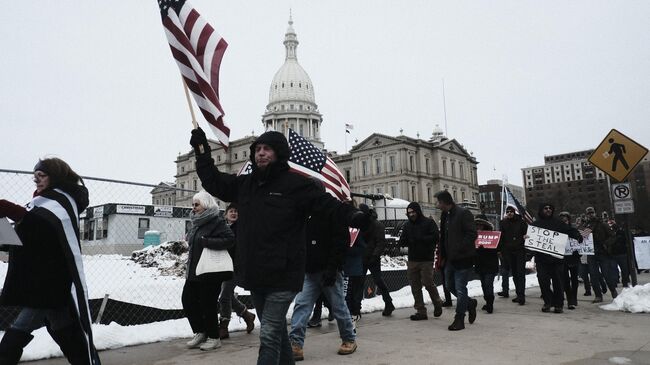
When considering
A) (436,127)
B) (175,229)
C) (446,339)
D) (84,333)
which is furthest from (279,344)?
(436,127)

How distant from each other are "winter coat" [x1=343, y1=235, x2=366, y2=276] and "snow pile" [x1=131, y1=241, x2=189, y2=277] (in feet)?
24.6

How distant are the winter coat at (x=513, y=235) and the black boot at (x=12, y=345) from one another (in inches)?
343

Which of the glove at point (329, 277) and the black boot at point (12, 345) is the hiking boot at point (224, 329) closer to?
the glove at point (329, 277)

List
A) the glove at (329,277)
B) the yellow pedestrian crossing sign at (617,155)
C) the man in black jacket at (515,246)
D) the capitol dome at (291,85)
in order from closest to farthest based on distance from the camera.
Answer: the glove at (329,277) → the yellow pedestrian crossing sign at (617,155) → the man in black jacket at (515,246) → the capitol dome at (291,85)

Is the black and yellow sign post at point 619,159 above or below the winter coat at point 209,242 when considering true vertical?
above

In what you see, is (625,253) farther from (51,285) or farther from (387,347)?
(51,285)

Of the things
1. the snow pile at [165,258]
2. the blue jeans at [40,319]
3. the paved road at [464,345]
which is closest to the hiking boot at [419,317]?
the paved road at [464,345]

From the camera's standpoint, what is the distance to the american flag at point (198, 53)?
4.60 meters

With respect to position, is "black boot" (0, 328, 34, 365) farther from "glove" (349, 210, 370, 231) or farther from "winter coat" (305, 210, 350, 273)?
"winter coat" (305, 210, 350, 273)

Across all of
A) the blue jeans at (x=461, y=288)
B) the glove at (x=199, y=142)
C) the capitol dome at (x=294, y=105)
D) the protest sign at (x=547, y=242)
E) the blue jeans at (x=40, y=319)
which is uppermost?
the capitol dome at (x=294, y=105)

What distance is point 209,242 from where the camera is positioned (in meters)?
5.70

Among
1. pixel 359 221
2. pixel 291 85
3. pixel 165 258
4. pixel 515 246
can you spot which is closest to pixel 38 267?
pixel 359 221

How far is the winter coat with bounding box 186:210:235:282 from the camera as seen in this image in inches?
225

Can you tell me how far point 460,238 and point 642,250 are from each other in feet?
37.8
